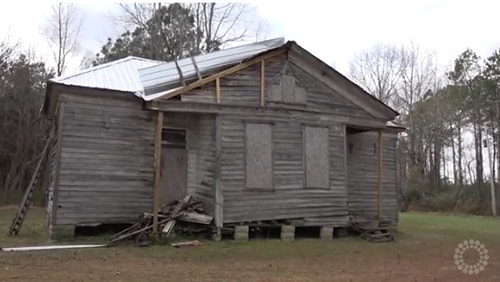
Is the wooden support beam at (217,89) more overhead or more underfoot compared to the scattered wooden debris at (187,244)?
more overhead

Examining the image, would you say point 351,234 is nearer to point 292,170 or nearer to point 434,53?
point 292,170

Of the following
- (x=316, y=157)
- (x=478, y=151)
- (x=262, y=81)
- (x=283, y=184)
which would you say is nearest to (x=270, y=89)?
(x=262, y=81)

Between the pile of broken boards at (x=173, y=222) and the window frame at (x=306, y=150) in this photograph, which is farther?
the window frame at (x=306, y=150)

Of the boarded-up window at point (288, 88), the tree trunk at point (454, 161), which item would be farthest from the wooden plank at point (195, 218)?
the tree trunk at point (454, 161)

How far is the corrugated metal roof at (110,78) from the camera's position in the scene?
12062 mm

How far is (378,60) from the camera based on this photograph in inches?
1383

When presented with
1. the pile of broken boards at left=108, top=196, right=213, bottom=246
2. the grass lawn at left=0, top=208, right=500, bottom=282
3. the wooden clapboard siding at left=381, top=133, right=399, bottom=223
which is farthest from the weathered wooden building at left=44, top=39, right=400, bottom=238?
the wooden clapboard siding at left=381, top=133, right=399, bottom=223

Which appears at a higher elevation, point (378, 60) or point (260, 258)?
point (378, 60)

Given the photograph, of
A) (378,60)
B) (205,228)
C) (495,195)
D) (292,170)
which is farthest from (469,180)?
(205,228)

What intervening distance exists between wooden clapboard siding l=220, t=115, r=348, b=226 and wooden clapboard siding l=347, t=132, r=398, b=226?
6.42 feet

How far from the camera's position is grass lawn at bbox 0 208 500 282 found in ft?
23.6

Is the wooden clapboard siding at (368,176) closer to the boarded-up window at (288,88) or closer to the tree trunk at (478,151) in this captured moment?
the boarded-up window at (288,88)

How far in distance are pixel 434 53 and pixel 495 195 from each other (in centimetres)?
896

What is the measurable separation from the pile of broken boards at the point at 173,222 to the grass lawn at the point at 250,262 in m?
0.54
